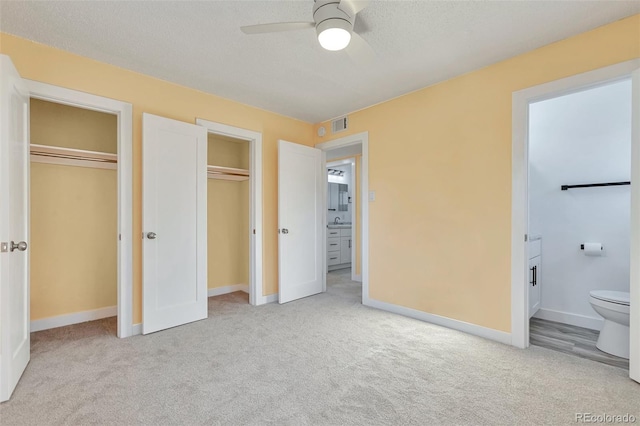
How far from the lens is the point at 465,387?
1.90 meters

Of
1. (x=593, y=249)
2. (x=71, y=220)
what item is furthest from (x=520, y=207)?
(x=71, y=220)

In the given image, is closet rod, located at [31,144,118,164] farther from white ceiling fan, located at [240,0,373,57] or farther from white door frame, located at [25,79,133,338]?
white ceiling fan, located at [240,0,373,57]

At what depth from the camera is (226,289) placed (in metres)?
4.41

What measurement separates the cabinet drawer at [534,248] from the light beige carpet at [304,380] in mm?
990

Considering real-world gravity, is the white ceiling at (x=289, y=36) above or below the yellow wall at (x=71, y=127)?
above

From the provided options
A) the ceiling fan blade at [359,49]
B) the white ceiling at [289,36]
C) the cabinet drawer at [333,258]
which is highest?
the white ceiling at [289,36]

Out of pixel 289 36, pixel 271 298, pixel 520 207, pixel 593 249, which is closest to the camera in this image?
pixel 289 36

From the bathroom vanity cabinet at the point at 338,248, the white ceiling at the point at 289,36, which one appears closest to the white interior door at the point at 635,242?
the white ceiling at the point at 289,36

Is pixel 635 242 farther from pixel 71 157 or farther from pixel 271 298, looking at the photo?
pixel 71 157

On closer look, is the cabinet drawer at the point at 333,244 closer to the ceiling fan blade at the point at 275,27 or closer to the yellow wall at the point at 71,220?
the yellow wall at the point at 71,220

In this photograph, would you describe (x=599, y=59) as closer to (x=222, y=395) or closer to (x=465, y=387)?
(x=465, y=387)

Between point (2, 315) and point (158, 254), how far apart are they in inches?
47.1

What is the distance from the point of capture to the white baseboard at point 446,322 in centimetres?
261

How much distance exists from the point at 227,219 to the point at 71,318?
2095mm
